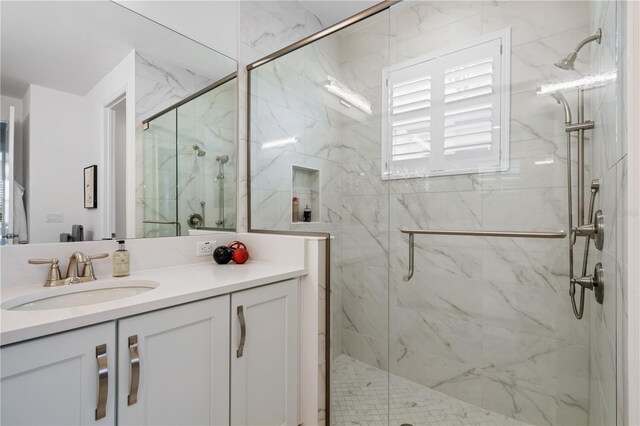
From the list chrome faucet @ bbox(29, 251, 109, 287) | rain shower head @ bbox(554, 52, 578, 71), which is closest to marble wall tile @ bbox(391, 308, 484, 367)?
rain shower head @ bbox(554, 52, 578, 71)

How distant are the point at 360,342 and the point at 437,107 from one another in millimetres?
1580

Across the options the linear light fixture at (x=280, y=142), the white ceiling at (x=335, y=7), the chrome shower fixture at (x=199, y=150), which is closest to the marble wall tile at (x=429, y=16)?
the white ceiling at (x=335, y=7)

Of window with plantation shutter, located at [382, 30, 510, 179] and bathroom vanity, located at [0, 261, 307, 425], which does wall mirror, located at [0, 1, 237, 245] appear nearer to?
bathroom vanity, located at [0, 261, 307, 425]

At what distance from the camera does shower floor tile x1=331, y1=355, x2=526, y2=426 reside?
5.52 feet

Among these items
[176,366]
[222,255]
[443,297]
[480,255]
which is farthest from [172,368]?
[480,255]

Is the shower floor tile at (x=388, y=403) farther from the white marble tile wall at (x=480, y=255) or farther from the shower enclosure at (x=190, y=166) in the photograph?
the shower enclosure at (x=190, y=166)

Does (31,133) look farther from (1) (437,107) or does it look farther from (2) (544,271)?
(2) (544,271)

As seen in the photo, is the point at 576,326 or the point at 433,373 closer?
the point at 576,326

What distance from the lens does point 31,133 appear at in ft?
3.94

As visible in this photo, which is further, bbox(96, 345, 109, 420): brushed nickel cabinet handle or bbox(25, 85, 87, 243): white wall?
bbox(25, 85, 87, 243): white wall

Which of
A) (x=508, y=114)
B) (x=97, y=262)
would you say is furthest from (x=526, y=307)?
(x=97, y=262)

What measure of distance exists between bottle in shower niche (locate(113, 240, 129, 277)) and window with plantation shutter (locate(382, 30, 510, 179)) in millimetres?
1461

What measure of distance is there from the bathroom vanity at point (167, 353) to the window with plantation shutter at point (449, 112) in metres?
1.07

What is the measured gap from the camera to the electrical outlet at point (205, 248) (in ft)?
5.65
